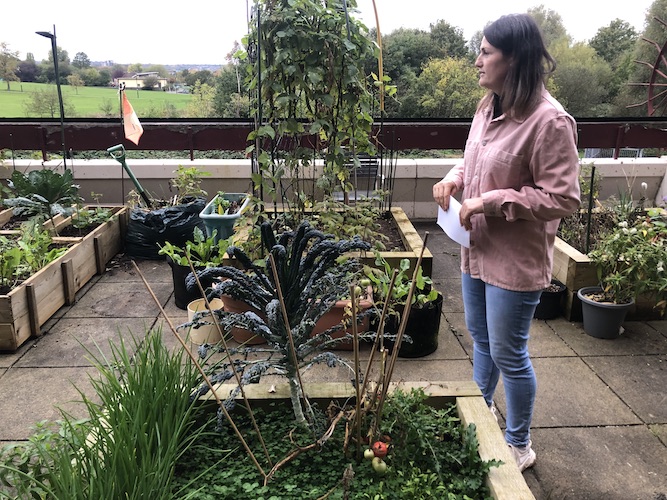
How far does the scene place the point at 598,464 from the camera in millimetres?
2387

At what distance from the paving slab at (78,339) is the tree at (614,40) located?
2690cm

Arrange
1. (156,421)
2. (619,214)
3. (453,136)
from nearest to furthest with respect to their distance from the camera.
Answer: (156,421), (619,214), (453,136)

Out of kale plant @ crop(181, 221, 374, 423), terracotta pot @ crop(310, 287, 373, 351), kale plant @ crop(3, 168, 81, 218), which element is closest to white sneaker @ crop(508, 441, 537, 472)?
kale plant @ crop(181, 221, 374, 423)

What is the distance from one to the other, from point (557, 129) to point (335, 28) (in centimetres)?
225

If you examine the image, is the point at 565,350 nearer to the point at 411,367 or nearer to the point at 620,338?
the point at 620,338

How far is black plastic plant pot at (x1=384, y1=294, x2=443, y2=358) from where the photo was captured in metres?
3.24

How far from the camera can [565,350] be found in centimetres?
342

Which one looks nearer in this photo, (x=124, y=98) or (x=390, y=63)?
(x=124, y=98)

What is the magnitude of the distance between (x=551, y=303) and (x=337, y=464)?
2.61m

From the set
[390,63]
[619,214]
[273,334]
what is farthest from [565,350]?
[390,63]

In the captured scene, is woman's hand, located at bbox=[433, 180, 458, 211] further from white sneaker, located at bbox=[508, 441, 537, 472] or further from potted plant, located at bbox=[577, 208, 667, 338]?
potted plant, located at bbox=[577, 208, 667, 338]

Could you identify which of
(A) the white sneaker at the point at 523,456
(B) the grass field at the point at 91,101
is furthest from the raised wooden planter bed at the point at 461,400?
(B) the grass field at the point at 91,101

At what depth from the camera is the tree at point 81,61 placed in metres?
9.34

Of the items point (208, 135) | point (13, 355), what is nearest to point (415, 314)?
point (13, 355)
